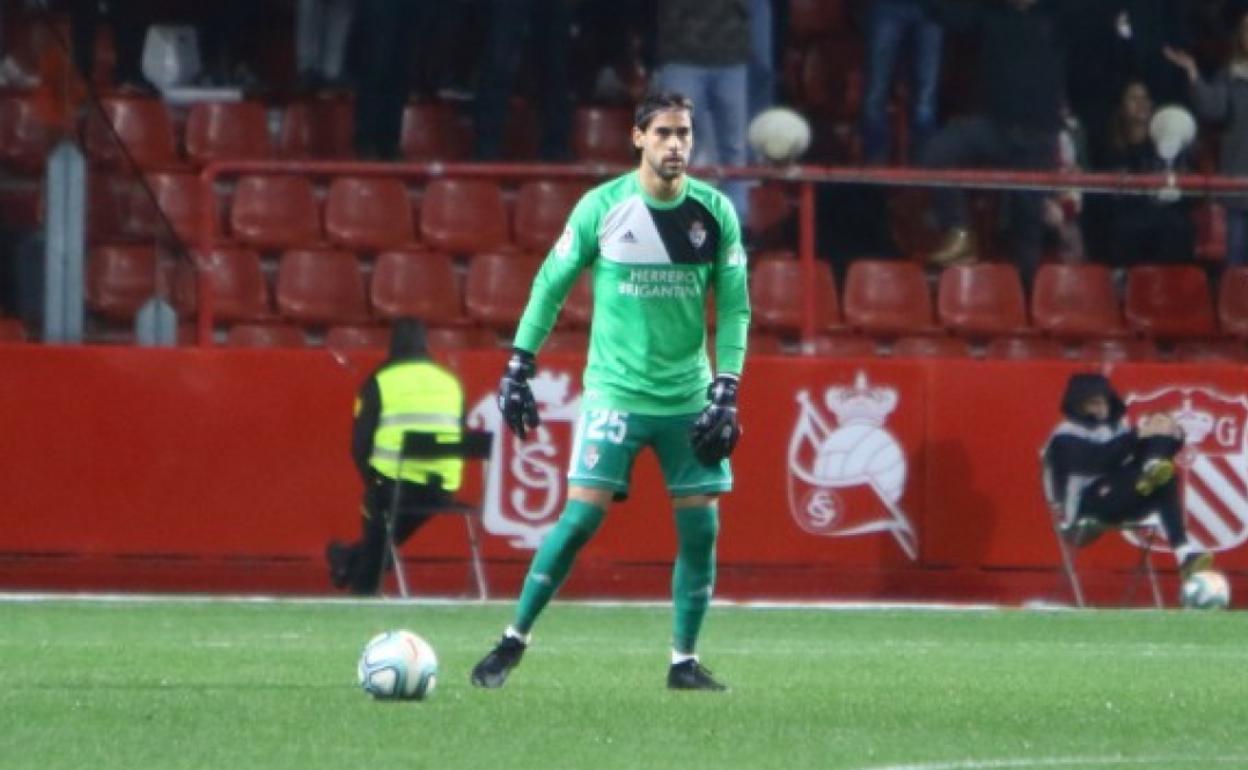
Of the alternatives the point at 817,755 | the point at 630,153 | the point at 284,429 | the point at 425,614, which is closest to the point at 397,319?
the point at 284,429

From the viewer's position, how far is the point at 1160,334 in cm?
2145

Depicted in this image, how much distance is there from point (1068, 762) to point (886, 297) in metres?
12.0

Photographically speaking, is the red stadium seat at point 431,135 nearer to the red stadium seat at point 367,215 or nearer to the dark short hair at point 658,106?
the red stadium seat at point 367,215

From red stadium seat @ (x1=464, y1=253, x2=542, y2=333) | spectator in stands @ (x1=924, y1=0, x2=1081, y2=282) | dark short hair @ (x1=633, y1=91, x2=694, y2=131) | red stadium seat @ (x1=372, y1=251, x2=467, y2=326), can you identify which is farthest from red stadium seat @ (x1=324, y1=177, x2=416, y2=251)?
dark short hair @ (x1=633, y1=91, x2=694, y2=131)

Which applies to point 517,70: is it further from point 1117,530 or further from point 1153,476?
point 1153,476

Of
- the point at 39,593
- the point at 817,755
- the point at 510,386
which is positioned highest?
the point at 510,386

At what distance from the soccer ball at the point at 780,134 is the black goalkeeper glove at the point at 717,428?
8.36 m

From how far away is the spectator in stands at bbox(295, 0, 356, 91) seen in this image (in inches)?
914

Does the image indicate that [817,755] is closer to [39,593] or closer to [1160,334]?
[39,593]

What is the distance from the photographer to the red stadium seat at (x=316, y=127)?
22.6 meters

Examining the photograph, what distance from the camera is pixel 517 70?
2255 cm

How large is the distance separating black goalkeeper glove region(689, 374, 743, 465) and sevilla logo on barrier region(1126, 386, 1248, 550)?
8.76m

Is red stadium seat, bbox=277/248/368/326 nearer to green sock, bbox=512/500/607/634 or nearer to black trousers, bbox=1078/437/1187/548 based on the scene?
black trousers, bbox=1078/437/1187/548

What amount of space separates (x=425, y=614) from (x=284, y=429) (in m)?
2.61
